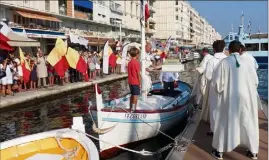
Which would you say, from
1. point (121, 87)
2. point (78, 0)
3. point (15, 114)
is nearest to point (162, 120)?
point (15, 114)

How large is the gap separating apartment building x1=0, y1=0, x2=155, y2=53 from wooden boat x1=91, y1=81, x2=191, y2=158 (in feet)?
46.4

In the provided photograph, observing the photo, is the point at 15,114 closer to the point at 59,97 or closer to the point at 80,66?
the point at 59,97

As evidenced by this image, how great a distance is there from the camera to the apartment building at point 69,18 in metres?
36.4

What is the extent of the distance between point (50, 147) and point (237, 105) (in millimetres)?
3529

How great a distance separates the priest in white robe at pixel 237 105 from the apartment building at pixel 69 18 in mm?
18201

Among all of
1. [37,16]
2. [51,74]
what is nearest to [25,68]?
[51,74]

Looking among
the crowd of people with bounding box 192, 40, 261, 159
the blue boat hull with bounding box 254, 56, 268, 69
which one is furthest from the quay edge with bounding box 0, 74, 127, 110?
the blue boat hull with bounding box 254, 56, 268, 69

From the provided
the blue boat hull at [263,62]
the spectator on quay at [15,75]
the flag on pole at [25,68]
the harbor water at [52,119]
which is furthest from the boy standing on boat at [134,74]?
the blue boat hull at [263,62]

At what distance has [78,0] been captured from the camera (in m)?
55.1

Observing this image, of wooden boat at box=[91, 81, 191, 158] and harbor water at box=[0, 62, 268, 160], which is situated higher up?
wooden boat at box=[91, 81, 191, 158]

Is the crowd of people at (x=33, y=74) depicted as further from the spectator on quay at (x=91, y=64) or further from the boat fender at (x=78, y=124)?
the boat fender at (x=78, y=124)

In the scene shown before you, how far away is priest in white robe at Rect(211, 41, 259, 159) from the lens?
629 cm

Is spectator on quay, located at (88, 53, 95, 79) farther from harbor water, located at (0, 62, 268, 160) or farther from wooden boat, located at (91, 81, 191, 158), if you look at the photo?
wooden boat, located at (91, 81, 191, 158)

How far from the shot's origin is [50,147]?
6.70 meters
